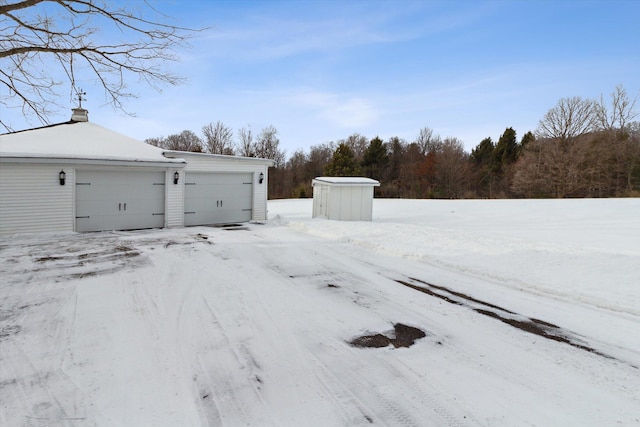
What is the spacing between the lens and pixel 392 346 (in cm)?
352

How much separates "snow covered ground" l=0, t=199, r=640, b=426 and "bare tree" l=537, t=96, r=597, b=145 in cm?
3069

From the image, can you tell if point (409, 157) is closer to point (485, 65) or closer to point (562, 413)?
point (485, 65)

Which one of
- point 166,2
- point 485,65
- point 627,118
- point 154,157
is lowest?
point 154,157

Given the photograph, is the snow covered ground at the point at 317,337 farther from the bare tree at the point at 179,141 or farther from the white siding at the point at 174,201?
the bare tree at the point at 179,141

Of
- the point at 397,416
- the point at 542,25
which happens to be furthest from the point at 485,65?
the point at 397,416

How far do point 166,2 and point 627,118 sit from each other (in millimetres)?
42848

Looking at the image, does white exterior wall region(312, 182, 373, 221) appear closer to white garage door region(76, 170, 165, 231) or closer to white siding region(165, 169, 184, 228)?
white siding region(165, 169, 184, 228)

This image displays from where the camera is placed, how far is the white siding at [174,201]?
1182 centimetres

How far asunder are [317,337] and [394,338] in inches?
32.6

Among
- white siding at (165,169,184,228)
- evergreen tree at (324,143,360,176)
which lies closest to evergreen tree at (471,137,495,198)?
evergreen tree at (324,143,360,176)

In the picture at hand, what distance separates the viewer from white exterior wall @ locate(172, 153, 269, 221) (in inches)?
486

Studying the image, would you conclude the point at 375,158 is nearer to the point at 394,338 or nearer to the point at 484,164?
the point at 484,164

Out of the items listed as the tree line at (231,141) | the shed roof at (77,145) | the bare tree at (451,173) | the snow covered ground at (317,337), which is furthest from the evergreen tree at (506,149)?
the shed roof at (77,145)

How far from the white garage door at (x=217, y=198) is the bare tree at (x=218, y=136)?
32.2 m
